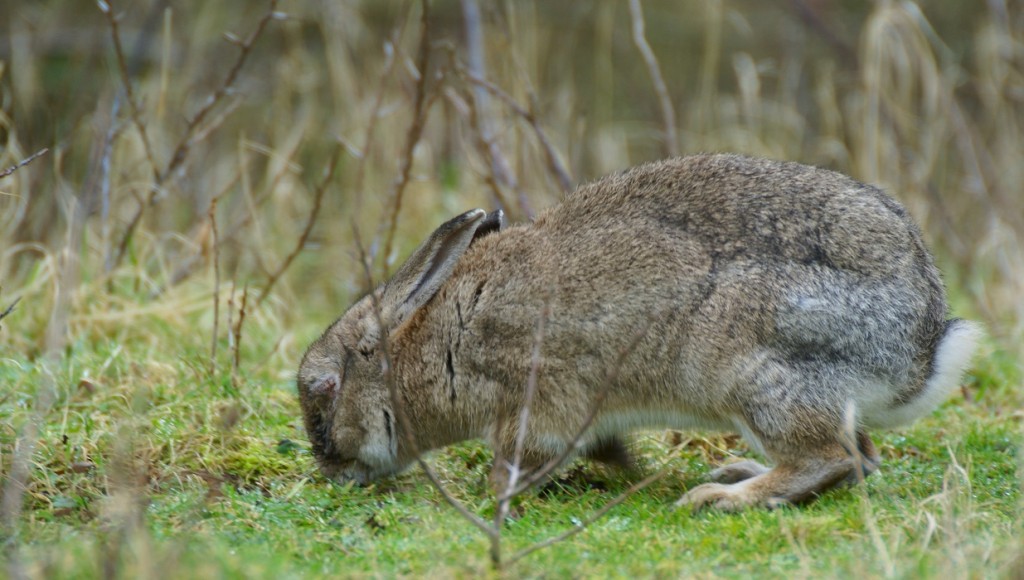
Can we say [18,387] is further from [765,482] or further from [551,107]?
[551,107]

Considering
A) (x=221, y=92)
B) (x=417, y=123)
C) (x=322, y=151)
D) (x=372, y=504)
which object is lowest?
(x=372, y=504)

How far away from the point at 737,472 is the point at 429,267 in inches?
58.6

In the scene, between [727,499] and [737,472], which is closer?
[727,499]

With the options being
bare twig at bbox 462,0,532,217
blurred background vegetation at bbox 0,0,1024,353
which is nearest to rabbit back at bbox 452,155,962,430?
blurred background vegetation at bbox 0,0,1024,353

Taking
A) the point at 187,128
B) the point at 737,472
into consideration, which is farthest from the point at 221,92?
the point at 737,472

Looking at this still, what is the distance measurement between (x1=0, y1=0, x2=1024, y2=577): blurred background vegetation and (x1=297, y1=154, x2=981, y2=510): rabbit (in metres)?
0.49

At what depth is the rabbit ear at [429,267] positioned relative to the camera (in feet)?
15.3

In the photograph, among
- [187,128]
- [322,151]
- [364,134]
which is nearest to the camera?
[187,128]

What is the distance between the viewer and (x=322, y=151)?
1030cm

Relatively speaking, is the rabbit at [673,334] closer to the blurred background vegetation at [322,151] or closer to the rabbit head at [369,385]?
the rabbit head at [369,385]

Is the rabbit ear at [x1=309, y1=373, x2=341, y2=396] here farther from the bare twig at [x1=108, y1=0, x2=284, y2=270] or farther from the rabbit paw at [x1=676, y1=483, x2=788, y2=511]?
the bare twig at [x1=108, y1=0, x2=284, y2=270]

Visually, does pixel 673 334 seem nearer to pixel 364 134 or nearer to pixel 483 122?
pixel 483 122

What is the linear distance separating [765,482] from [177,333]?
3370 millimetres

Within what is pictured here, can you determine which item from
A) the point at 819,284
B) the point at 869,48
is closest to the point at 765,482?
the point at 819,284
